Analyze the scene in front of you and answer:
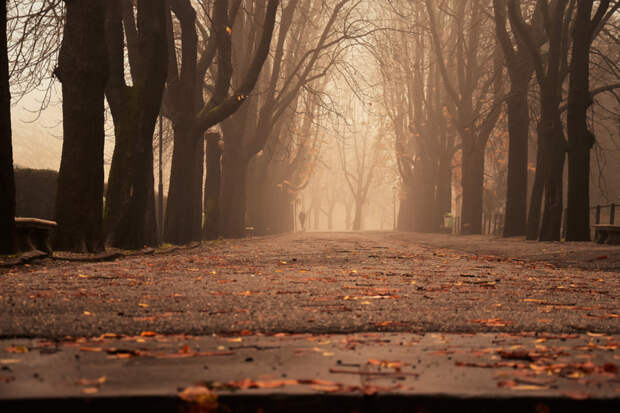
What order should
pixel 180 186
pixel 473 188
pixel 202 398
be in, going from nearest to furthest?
pixel 202 398, pixel 180 186, pixel 473 188

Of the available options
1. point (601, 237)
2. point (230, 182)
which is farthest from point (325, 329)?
point (230, 182)

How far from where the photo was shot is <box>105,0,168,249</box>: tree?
14.3 meters

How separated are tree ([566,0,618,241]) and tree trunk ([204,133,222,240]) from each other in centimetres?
1056

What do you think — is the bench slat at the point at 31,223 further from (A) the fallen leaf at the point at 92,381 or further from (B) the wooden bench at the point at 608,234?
(B) the wooden bench at the point at 608,234

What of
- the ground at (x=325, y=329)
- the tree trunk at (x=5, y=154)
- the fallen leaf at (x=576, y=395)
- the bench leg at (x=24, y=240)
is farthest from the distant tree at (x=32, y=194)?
the fallen leaf at (x=576, y=395)

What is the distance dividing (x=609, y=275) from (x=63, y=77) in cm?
874

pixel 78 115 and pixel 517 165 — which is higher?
pixel 517 165

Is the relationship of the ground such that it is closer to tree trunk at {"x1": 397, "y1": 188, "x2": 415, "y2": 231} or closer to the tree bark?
the tree bark

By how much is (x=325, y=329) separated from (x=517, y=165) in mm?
21619

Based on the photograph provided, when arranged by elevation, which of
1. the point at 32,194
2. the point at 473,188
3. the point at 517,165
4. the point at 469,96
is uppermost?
the point at 469,96

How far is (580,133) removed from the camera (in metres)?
19.6

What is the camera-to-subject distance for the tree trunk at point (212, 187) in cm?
2386

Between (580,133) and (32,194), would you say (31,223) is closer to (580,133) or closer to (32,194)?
(32,194)

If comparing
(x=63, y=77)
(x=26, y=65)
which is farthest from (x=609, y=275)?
(x=26, y=65)
